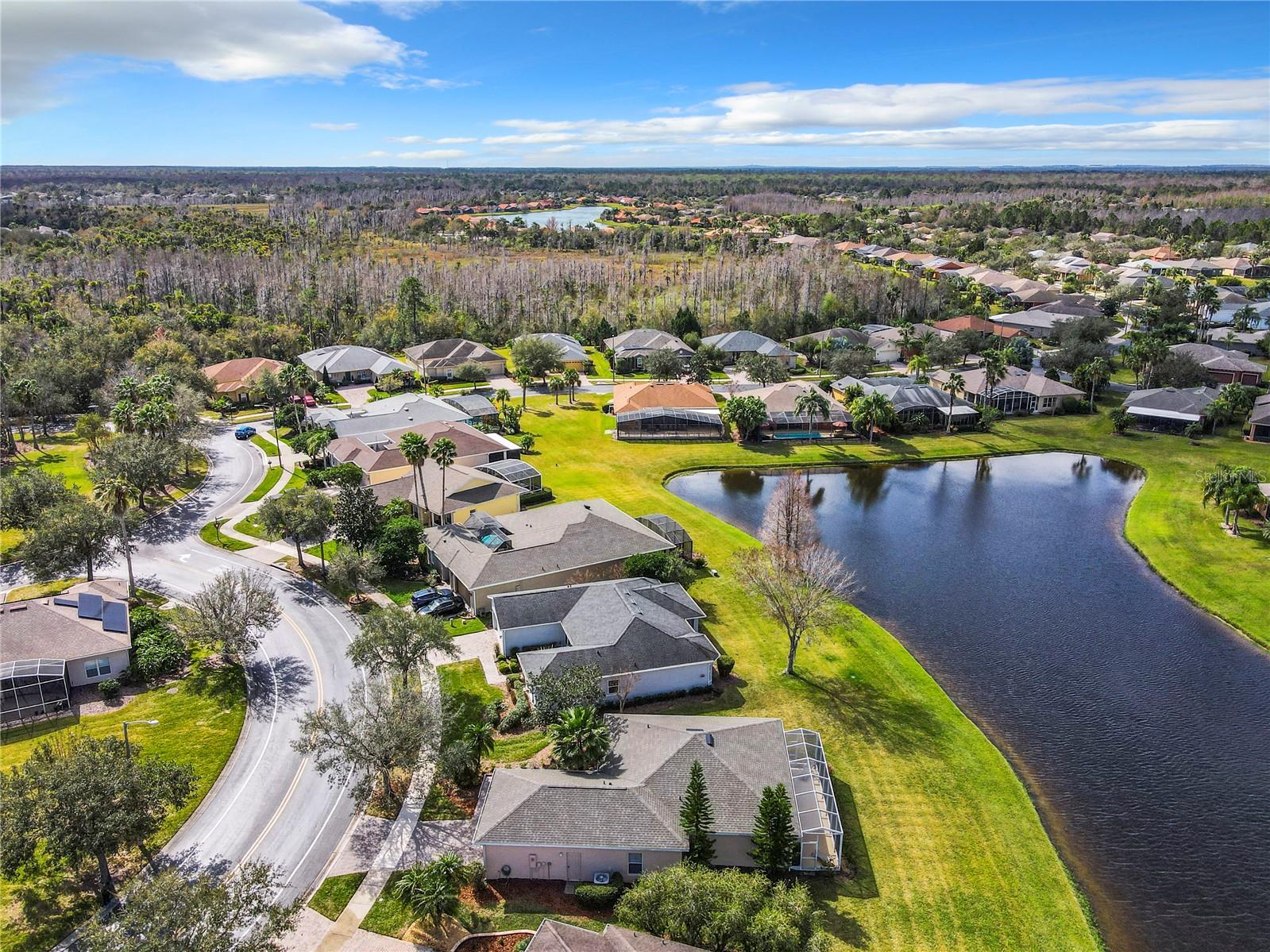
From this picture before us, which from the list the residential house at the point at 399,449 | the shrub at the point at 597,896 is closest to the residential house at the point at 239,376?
the residential house at the point at 399,449

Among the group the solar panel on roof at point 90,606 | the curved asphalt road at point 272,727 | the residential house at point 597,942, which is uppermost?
the solar panel on roof at point 90,606

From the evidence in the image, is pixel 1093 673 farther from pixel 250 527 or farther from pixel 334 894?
pixel 250 527

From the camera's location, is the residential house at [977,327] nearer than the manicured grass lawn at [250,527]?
No

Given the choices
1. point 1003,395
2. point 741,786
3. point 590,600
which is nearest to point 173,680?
point 590,600

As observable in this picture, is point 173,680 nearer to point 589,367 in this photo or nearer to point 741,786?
point 741,786

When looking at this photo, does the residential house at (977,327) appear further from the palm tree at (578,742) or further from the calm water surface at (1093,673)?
the palm tree at (578,742)

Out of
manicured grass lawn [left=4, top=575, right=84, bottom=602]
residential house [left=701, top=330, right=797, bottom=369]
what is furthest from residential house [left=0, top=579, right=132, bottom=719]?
residential house [left=701, top=330, right=797, bottom=369]

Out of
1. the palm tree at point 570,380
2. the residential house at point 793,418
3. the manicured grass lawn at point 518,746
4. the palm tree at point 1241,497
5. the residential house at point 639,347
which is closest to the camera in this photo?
the manicured grass lawn at point 518,746
